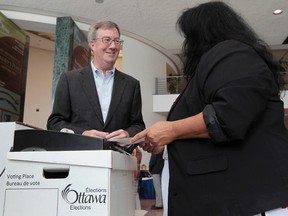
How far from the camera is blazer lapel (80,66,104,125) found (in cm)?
143

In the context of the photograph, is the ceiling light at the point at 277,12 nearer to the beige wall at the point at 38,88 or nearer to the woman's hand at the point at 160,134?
the woman's hand at the point at 160,134

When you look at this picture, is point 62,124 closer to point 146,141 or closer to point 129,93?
point 129,93

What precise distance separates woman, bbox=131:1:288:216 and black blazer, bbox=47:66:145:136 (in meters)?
0.50

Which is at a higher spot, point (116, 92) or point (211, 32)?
point (211, 32)

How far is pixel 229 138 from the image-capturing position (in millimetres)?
Answer: 827

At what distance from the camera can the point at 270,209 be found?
0.78 m

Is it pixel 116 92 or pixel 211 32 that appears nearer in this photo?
pixel 211 32

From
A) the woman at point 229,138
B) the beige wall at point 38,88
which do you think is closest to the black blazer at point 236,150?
the woman at point 229,138

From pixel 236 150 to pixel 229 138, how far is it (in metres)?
0.05

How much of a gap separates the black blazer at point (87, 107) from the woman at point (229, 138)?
0.50m

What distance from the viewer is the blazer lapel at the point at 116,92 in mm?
1447

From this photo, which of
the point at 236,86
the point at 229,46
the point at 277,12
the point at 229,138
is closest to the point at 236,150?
the point at 229,138

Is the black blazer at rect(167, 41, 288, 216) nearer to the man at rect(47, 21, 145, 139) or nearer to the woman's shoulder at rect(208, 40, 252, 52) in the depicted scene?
the woman's shoulder at rect(208, 40, 252, 52)

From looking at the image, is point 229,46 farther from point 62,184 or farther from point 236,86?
point 62,184
